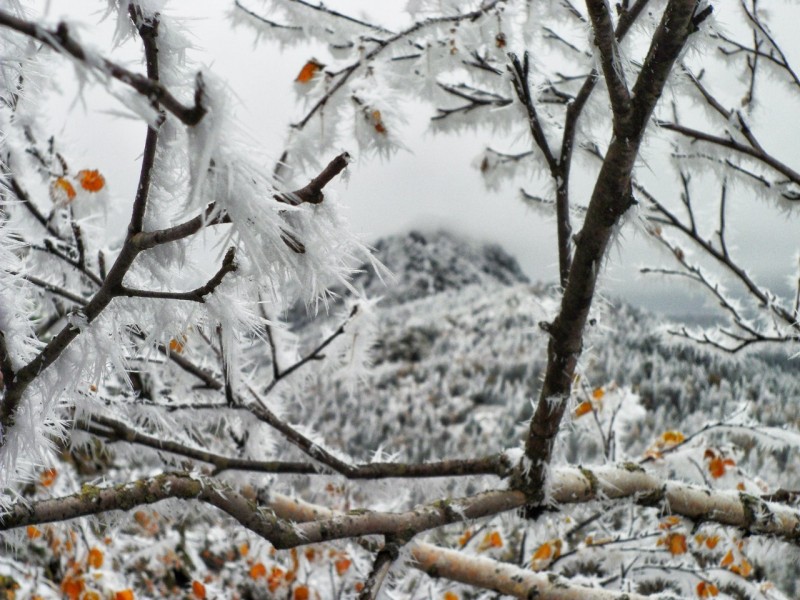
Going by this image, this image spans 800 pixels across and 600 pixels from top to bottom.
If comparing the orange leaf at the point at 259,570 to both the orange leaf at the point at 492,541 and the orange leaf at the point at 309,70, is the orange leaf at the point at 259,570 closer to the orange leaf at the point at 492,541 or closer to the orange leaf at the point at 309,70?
the orange leaf at the point at 492,541

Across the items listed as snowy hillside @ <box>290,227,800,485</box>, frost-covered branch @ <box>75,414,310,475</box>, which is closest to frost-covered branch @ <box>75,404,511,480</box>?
frost-covered branch @ <box>75,414,310,475</box>

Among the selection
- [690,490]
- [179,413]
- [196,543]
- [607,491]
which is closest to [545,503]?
[607,491]

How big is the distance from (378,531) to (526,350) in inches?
404

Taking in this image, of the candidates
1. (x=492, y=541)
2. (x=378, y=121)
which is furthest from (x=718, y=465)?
(x=378, y=121)

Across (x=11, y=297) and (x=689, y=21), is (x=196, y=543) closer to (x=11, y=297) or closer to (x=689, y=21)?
(x=11, y=297)

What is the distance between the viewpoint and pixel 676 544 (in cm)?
198

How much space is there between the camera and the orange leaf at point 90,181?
4.89 feet

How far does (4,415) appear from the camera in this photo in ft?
1.81

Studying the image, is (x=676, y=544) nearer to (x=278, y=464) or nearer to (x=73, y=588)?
(x=278, y=464)

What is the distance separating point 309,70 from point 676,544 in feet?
6.90

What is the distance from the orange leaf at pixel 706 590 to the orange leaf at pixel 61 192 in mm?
2440

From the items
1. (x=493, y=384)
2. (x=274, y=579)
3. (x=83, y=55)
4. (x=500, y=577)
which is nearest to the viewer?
(x=83, y=55)

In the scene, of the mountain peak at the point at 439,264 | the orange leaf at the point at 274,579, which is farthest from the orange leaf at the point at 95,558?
the mountain peak at the point at 439,264

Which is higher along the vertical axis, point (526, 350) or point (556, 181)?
A: point (526, 350)
